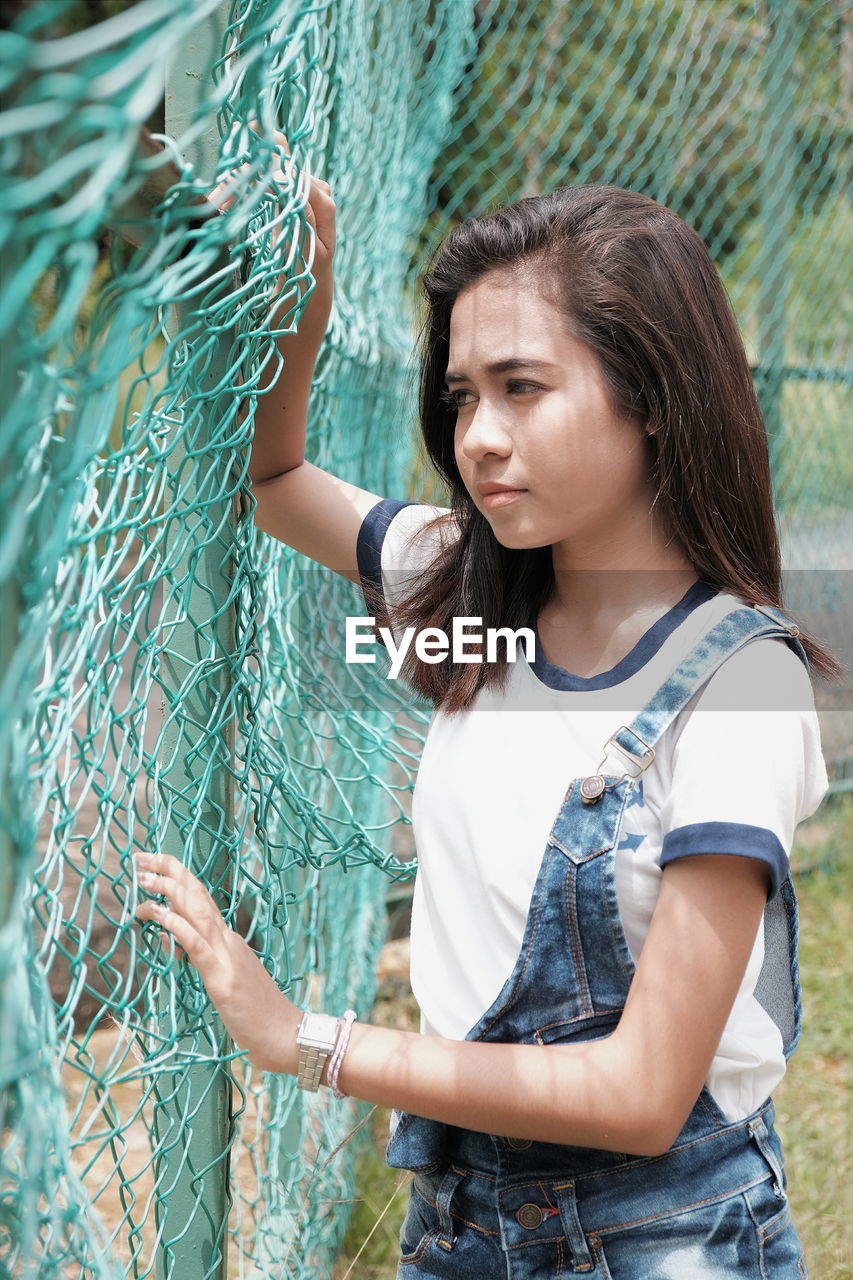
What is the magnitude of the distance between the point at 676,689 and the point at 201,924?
485mm

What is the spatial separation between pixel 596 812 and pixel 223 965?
1.21 feet

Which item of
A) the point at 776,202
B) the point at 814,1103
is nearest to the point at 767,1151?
the point at 814,1103

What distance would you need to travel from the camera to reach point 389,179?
8.70 feet

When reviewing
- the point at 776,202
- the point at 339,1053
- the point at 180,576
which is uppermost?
the point at 776,202

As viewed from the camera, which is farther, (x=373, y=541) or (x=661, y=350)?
(x=373, y=541)

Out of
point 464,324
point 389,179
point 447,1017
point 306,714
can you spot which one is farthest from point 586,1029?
point 389,179

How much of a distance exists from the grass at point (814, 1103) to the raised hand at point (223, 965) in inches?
32.2

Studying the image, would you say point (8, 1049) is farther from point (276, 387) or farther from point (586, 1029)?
point (276, 387)

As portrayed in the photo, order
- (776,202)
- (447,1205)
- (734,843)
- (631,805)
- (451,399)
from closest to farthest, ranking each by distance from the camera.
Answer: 1. (734,843)
2. (631,805)
3. (447,1205)
4. (451,399)
5. (776,202)

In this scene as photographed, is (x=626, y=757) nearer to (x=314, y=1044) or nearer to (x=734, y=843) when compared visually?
(x=734, y=843)

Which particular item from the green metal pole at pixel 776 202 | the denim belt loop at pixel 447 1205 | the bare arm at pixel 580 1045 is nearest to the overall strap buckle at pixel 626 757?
the bare arm at pixel 580 1045

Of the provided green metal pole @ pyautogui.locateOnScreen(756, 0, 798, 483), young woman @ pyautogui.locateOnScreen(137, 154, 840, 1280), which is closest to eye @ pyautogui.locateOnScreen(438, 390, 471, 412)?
young woman @ pyautogui.locateOnScreen(137, 154, 840, 1280)

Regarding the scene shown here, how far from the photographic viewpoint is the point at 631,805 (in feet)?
4.00

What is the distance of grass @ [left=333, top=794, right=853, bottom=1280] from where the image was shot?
7.55 feet
